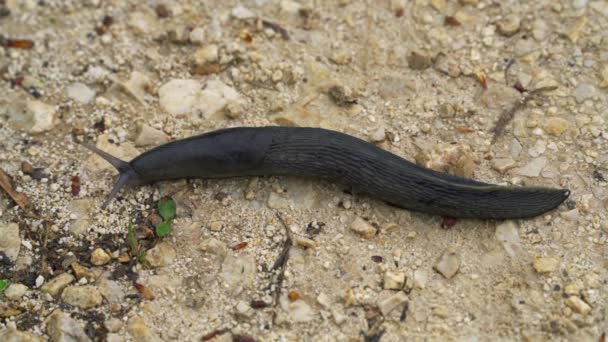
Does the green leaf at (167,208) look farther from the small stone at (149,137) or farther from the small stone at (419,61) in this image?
the small stone at (419,61)

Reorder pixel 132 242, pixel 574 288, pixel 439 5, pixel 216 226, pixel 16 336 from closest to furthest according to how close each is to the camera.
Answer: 1. pixel 16 336
2. pixel 574 288
3. pixel 132 242
4. pixel 216 226
5. pixel 439 5

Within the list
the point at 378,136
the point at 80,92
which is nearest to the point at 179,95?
the point at 80,92

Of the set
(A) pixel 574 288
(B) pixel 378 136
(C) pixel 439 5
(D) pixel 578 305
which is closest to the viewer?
(D) pixel 578 305

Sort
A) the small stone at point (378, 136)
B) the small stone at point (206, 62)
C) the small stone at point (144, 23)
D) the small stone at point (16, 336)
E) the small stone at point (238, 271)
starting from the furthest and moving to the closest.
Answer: the small stone at point (144, 23)
the small stone at point (206, 62)
the small stone at point (378, 136)
the small stone at point (238, 271)
the small stone at point (16, 336)

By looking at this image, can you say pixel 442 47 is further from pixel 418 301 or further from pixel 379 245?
pixel 418 301

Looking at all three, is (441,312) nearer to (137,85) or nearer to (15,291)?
(15,291)

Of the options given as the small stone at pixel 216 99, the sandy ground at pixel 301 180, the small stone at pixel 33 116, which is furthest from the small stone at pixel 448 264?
the small stone at pixel 33 116

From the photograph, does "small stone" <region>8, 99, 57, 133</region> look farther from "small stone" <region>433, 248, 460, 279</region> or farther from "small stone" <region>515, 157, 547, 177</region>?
"small stone" <region>515, 157, 547, 177</region>
